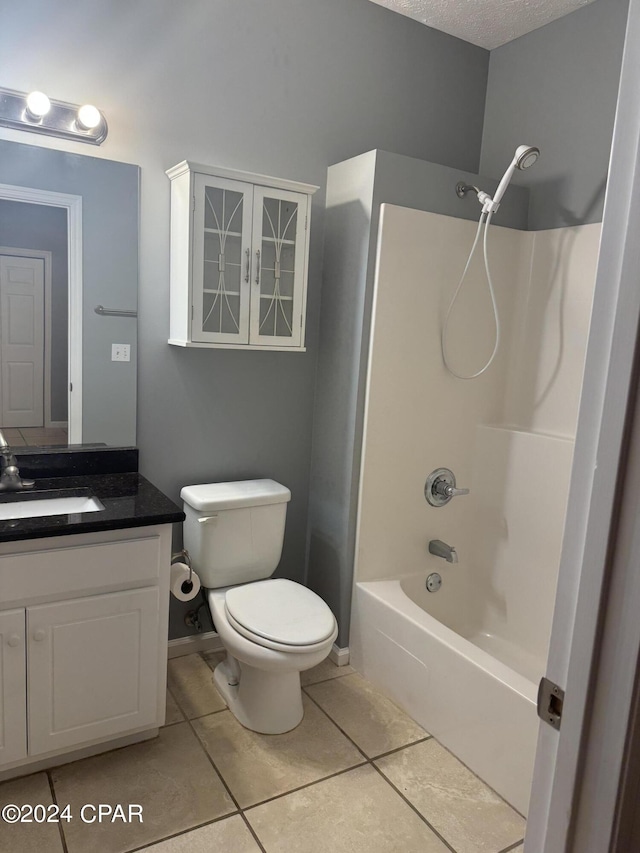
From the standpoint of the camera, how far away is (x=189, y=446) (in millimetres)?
2602

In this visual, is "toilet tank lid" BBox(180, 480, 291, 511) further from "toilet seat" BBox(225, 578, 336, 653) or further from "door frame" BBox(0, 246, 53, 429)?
"door frame" BBox(0, 246, 53, 429)

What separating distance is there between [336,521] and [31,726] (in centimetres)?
135

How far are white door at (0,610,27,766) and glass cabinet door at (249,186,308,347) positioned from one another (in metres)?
1.27

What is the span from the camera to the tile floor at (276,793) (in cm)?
177

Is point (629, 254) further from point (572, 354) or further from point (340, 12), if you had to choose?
point (340, 12)

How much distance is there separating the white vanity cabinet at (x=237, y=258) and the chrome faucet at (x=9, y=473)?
71 cm

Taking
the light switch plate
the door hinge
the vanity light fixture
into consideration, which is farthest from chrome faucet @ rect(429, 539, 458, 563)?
the vanity light fixture

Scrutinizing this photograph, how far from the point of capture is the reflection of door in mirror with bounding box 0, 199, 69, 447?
2.16 metres

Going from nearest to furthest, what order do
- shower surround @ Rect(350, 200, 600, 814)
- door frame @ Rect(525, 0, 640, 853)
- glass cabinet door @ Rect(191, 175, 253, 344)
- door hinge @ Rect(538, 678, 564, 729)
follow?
door frame @ Rect(525, 0, 640, 853)
door hinge @ Rect(538, 678, 564, 729)
glass cabinet door @ Rect(191, 175, 253, 344)
shower surround @ Rect(350, 200, 600, 814)

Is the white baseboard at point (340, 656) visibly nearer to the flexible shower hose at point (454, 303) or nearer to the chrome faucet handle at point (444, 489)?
the chrome faucet handle at point (444, 489)

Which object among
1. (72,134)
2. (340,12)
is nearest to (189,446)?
(72,134)

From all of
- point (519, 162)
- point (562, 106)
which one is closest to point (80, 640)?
point (519, 162)

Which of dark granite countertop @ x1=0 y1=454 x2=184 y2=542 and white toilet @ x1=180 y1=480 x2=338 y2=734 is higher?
dark granite countertop @ x1=0 y1=454 x2=184 y2=542

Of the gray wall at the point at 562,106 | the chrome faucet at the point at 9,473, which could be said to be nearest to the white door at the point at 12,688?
the chrome faucet at the point at 9,473
